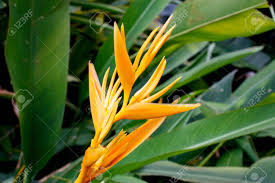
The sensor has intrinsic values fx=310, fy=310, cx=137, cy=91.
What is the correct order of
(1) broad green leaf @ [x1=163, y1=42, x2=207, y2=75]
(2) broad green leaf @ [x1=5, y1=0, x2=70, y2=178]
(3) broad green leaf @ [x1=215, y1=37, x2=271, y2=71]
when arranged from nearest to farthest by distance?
(2) broad green leaf @ [x1=5, y1=0, x2=70, y2=178], (1) broad green leaf @ [x1=163, y1=42, x2=207, y2=75], (3) broad green leaf @ [x1=215, y1=37, x2=271, y2=71]

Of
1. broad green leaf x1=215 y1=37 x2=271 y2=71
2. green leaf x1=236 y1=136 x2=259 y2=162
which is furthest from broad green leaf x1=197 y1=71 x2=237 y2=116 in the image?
broad green leaf x1=215 y1=37 x2=271 y2=71

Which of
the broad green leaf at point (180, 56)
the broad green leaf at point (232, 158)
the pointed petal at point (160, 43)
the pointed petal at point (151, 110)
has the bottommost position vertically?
the broad green leaf at point (232, 158)

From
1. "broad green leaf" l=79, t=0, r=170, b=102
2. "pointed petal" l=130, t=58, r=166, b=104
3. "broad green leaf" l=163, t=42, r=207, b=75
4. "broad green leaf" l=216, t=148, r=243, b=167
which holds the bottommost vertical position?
"broad green leaf" l=216, t=148, r=243, b=167

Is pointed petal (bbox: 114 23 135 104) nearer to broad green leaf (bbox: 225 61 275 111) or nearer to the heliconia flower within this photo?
the heliconia flower

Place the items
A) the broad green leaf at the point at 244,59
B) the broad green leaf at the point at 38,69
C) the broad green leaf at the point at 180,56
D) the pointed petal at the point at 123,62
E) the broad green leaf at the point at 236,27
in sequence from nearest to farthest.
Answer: the pointed petal at the point at 123,62 < the broad green leaf at the point at 38,69 < the broad green leaf at the point at 236,27 < the broad green leaf at the point at 180,56 < the broad green leaf at the point at 244,59

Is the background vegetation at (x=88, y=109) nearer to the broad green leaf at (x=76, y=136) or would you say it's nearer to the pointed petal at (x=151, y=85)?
the broad green leaf at (x=76, y=136)

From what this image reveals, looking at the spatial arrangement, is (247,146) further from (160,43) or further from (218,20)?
(160,43)

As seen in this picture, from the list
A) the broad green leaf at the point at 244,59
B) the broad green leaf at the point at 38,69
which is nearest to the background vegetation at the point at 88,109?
the broad green leaf at the point at 38,69

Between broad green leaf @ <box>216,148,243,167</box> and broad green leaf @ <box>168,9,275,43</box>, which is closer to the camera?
broad green leaf @ <box>168,9,275,43</box>
